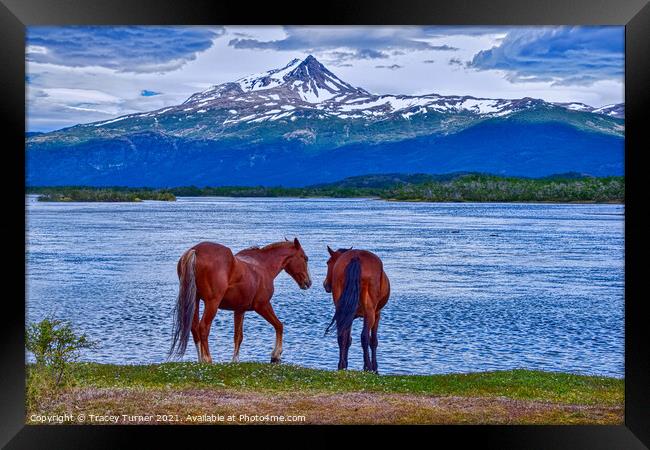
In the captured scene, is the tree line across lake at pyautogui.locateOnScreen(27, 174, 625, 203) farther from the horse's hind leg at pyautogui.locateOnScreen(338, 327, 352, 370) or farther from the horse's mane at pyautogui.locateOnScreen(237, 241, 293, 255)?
the horse's hind leg at pyautogui.locateOnScreen(338, 327, 352, 370)

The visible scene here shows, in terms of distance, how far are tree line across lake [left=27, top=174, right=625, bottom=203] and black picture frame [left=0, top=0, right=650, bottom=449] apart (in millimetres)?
9182

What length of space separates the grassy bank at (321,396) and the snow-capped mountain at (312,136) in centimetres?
700

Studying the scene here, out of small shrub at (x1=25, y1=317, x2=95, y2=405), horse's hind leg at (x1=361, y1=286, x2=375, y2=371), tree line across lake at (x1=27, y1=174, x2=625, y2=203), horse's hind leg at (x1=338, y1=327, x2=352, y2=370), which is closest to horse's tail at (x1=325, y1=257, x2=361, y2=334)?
horse's hind leg at (x1=361, y1=286, x2=375, y2=371)

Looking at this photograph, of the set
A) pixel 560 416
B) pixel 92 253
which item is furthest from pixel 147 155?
pixel 560 416

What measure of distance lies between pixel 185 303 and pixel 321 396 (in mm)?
1951

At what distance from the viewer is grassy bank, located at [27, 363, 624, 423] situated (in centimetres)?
873

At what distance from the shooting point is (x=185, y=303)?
9.00 meters

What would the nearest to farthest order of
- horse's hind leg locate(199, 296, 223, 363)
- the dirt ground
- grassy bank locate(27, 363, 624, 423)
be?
the dirt ground → grassy bank locate(27, 363, 624, 423) → horse's hind leg locate(199, 296, 223, 363)

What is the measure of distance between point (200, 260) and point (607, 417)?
5.15 metres

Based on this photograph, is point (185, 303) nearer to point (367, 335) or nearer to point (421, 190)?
point (367, 335)

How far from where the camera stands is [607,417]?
8.88 m
